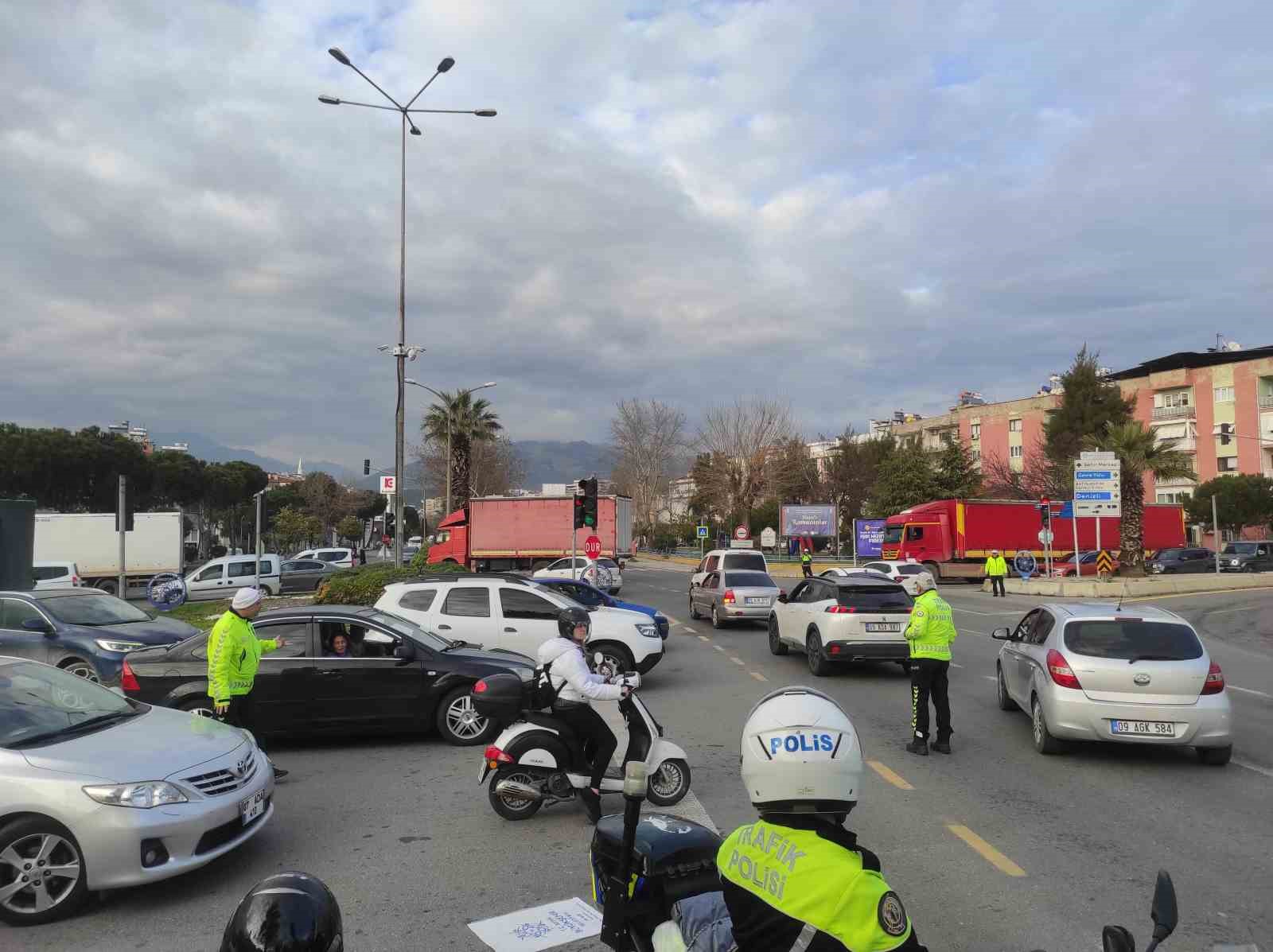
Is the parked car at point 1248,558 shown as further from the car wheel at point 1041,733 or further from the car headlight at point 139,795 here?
the car headlight at point 139,795

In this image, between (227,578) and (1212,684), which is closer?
(1212,684)

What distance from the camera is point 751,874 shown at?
7.72ft

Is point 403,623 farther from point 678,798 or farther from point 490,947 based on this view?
point 490,947

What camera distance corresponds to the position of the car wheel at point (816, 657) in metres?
13.9

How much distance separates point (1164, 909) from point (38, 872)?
17.5 feet

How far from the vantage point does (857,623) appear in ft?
44.5

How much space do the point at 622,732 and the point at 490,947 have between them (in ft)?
7.93

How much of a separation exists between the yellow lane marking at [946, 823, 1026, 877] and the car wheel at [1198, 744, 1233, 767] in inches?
133

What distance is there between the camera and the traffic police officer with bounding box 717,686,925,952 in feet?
7.11

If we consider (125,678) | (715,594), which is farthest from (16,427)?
(125,678)

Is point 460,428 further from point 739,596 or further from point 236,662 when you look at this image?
point 236,662

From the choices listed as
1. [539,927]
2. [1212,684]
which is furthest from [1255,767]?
[539,927]

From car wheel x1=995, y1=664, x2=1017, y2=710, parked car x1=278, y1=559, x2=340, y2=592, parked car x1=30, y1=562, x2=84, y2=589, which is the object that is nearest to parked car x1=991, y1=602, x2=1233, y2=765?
car wheel x1=995, y1=664, x2=1017, y2=710

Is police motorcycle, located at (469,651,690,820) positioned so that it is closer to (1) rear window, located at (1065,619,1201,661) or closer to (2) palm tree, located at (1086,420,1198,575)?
(1) rear window, located at (1065,619,1201,661)
